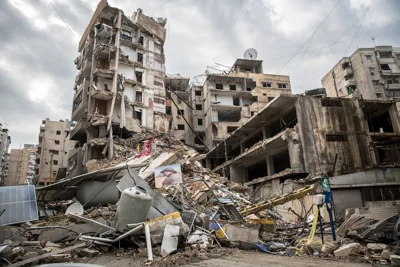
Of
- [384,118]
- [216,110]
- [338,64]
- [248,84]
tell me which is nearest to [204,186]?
[384,118]

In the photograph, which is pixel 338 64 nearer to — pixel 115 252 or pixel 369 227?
pixel 369 227

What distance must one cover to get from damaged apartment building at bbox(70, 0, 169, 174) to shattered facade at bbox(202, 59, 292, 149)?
346 inches

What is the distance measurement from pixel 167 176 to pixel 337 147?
1615 centimetres

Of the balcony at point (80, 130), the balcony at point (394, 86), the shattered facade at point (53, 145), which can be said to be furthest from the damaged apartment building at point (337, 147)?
the shattered facade at point (53, 145)

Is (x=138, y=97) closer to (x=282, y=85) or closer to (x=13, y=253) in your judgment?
(x=282, y=85)

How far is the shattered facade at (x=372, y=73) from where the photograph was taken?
1896 inches

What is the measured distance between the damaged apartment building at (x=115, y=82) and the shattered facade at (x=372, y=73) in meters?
36.3

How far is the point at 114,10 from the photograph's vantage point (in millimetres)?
35844

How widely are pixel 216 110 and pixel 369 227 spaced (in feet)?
118

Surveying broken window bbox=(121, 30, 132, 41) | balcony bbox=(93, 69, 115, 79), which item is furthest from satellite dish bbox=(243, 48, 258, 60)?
balcony bbox=(93, 69, 115, 79)

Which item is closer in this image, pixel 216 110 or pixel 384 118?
pixel 384 118

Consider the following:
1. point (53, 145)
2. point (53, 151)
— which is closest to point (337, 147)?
point (53, 151)

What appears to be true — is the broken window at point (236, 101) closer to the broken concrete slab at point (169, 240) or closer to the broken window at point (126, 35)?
the broken window at point (126, 35)

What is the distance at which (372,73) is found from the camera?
4859 cm
